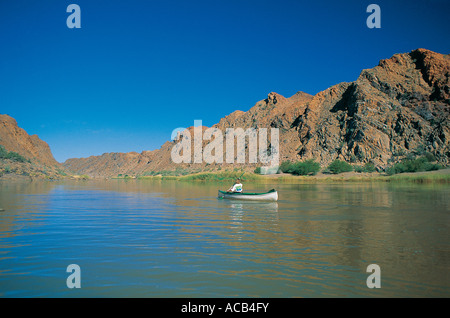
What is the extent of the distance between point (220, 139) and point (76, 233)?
136 meters

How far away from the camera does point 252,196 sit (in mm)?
26188

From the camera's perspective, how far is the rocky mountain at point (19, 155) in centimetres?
8525

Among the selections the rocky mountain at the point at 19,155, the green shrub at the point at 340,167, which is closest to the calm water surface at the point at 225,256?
the green shrub at the point at 340,167

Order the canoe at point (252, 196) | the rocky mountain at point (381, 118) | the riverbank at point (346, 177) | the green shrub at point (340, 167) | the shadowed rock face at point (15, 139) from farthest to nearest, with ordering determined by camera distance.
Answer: the shadowed rock face at point (15, 139), the rocky mountain at point (381, 118), the green shrub at point (340, 167), the riverbank at point (346, 177), the canoe at point (252, 196)

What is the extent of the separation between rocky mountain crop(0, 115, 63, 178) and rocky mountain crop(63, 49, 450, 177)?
6482cm

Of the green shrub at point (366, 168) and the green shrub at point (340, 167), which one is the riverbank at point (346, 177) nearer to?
the green shrub at point (340, 167)

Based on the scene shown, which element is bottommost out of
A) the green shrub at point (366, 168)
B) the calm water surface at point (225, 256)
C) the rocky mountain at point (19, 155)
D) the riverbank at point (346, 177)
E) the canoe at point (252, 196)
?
the calm water surface at point (225, 256)

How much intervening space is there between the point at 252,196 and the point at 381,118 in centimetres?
8264

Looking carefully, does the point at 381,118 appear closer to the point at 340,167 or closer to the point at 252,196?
the point at 340,167

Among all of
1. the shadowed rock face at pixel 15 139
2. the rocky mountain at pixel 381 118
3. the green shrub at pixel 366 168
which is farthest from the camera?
the shadowed rock face at pixel 15 139

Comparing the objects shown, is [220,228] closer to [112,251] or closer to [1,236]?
[112,251]

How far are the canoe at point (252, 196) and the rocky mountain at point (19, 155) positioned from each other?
6899 centimetres

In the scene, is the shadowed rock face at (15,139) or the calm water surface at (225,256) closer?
the calm water surface at (225,256)
